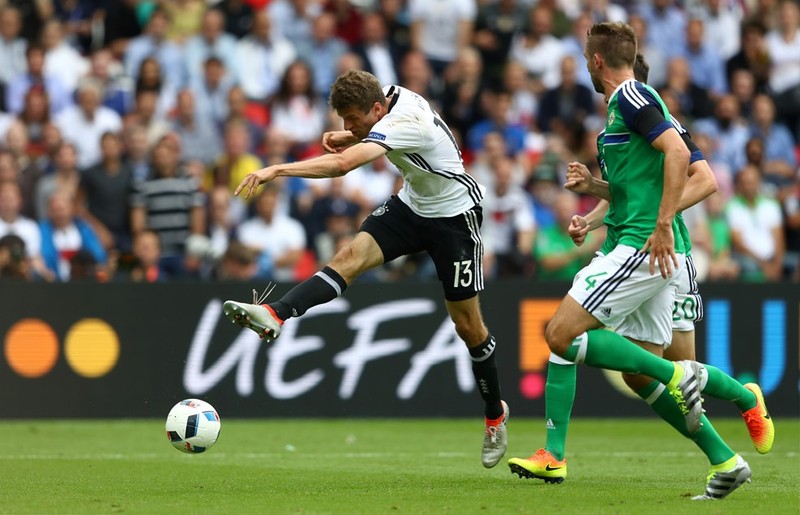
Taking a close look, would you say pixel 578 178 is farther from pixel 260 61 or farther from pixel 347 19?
pixel 347 19

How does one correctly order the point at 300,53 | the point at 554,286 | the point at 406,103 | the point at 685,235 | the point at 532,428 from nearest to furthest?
the point at 685,235 → the point at 406,103 → the point at 532,428 → the point at 554,286 → the point at 300,53

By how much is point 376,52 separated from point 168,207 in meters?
4.09

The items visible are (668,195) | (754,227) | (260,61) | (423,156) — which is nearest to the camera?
(668,195)

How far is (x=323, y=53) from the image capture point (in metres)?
17.8

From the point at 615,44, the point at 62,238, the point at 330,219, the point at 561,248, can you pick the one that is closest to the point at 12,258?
the point at 62,238

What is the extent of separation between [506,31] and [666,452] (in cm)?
928

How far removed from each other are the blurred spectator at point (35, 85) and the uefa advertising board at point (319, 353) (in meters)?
3.82

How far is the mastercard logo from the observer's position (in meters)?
13.6

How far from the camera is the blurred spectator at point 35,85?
54.5 ft

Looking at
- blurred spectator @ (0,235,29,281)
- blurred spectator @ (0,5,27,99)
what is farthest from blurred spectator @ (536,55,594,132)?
blurred spectator @ (0,235,29,281)

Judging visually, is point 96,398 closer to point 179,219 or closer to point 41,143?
point 179,219

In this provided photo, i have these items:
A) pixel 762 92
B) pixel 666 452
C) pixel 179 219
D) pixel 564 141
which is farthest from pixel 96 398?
pixel 762 92

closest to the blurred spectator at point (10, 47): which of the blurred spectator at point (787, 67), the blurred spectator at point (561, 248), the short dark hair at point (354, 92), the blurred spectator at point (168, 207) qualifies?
the blurred spectator at point (168, 207)

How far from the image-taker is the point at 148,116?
53.6ft
